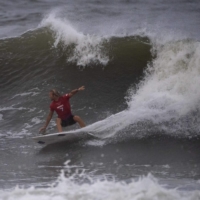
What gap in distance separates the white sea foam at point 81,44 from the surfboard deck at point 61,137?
4337 millimetres

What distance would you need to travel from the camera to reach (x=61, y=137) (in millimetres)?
9688

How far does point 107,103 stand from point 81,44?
3.18 m

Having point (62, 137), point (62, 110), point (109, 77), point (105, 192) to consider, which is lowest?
point (105, 192)

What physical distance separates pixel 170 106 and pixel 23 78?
5115 millimetres

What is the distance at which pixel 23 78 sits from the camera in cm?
1377

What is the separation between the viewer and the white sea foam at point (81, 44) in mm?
13945

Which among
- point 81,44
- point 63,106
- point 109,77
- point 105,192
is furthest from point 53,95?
point 81,44

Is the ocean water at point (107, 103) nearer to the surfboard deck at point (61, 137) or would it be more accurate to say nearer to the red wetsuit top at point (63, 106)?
the surfboard deck at point (61, 137)

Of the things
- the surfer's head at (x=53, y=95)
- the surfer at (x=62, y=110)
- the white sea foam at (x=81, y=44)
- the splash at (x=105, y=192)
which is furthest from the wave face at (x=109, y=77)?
the splash at (x=105, y=192)

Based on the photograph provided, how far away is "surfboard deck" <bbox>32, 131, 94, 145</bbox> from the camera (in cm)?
956

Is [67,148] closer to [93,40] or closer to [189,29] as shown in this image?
[93,40]

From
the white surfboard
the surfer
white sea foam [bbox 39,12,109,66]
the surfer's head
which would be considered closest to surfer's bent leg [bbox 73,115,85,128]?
the surfer

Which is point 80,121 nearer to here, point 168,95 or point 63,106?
point 63,106

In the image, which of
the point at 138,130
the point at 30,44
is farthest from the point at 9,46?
the point at 138,130
